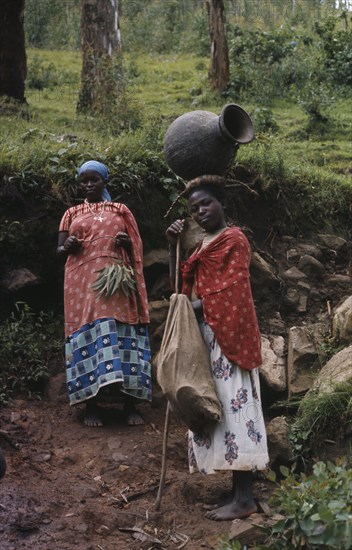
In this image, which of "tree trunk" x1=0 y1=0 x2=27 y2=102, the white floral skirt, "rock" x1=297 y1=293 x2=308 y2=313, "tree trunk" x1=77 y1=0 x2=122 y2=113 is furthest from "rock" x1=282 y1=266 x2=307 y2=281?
"tree trunk" x1=0 y1=0 x2=27 y2=102

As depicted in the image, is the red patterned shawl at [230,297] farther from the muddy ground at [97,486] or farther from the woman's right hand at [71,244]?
the woman's right hand at [71,244]

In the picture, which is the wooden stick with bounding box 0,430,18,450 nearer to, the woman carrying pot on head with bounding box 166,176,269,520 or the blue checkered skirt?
the blue checkered skirt

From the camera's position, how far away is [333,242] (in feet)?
25.1

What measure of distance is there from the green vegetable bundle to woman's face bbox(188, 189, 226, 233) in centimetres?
117

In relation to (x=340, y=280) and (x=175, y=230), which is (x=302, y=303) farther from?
(x=175, y=230)

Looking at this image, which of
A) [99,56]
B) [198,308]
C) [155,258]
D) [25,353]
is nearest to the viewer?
[198,308]

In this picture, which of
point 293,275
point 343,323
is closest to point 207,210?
point 343,323

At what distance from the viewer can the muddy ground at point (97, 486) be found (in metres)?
4.44

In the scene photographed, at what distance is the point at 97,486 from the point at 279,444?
43.5 inches

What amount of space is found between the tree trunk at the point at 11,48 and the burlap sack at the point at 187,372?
6538 mm

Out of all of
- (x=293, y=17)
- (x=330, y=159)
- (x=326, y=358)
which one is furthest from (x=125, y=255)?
(x=293, y=17)

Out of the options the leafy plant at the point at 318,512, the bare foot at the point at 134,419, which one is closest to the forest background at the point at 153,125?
the bare foot at the point at 134,419

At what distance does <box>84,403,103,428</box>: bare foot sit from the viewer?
587 cm

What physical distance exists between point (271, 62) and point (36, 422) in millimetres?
8302
